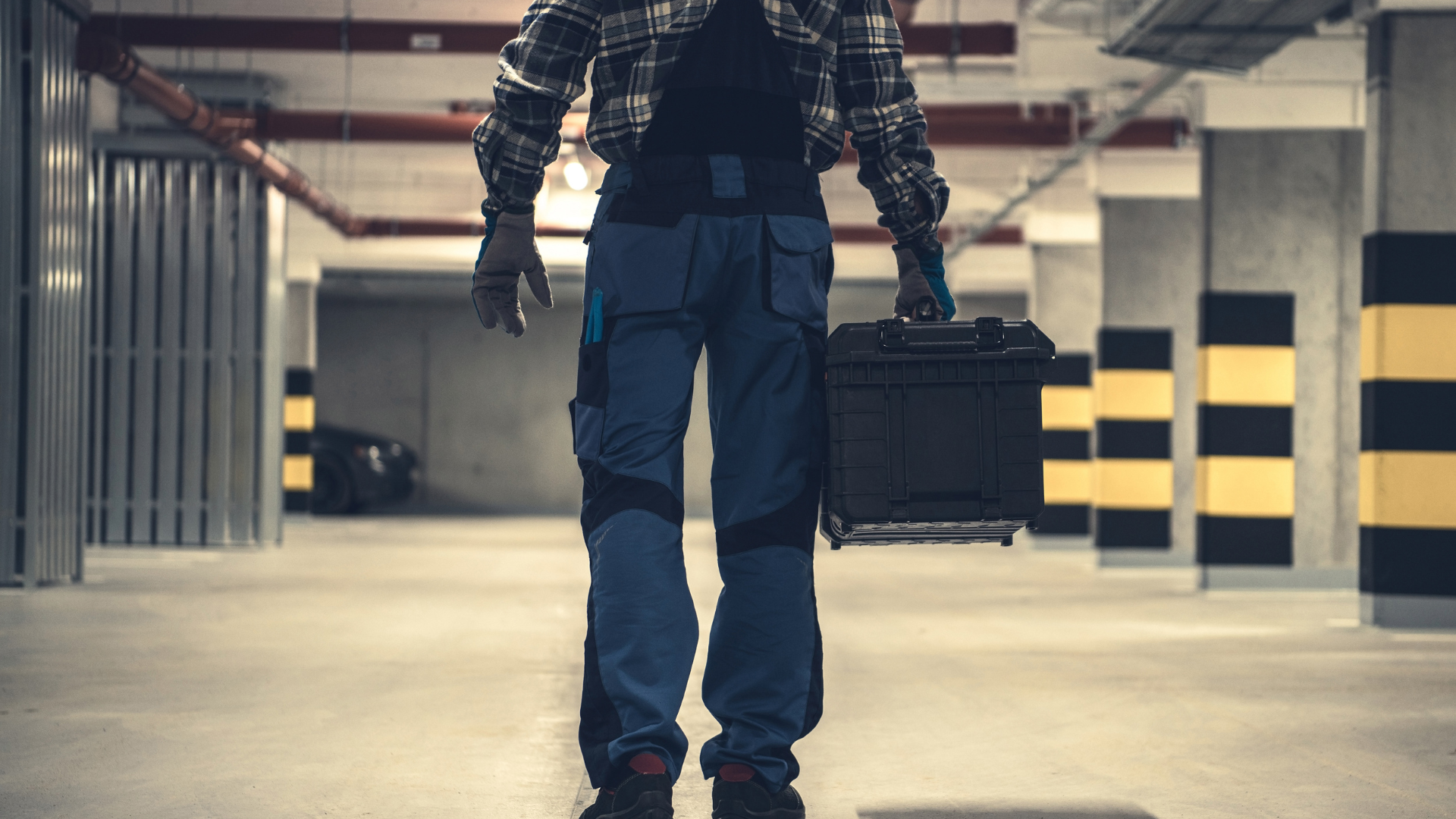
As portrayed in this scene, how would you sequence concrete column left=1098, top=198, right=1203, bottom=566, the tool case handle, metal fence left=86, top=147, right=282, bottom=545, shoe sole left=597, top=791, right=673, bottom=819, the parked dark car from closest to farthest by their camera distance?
shoe sole left=597, top=791, right=673, bottom=819, the tool case handle, metal fence left=86, top=147, right=282, bottom=545, concrete column left=1098, top=198, right=1203, bottom=566, the parked dark car

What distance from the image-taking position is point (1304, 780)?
2502mm

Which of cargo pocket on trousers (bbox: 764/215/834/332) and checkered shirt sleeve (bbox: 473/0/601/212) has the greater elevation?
checkered shirt sleeve (bbox: 473/0/601/212)

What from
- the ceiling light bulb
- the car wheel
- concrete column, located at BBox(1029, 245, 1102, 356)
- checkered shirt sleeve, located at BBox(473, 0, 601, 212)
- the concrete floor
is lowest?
the car wheel

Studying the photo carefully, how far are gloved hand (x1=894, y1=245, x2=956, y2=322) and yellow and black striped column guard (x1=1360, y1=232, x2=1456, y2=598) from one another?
422 cm

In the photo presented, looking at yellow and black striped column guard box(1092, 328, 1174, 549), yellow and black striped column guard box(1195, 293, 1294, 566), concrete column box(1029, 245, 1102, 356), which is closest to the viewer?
yellow and black striped column guard box(1195, 293, 1294, 566)

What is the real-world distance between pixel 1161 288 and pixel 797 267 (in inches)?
356

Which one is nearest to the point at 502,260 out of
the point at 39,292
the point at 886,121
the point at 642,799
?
the point at 886,121

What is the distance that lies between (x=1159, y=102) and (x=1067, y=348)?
367cm

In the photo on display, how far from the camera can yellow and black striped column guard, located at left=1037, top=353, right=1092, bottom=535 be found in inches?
526

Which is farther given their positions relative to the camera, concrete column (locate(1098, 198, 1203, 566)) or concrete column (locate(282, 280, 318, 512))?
concrete column (locate(282, 280, 318, 512))

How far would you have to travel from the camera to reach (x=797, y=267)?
1987mm

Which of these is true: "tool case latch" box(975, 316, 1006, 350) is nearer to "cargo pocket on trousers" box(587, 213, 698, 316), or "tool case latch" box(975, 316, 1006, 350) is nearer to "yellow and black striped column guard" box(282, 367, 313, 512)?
"cargo pocket on trousers" box(587, 213, 698, 316)

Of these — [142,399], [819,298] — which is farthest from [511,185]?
[142,399]

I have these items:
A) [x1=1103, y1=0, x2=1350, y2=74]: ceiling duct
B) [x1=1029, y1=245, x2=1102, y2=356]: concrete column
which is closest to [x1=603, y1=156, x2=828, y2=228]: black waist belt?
[x1=1103, y1=0, x2=1350, y2=74]: ceiling duct
